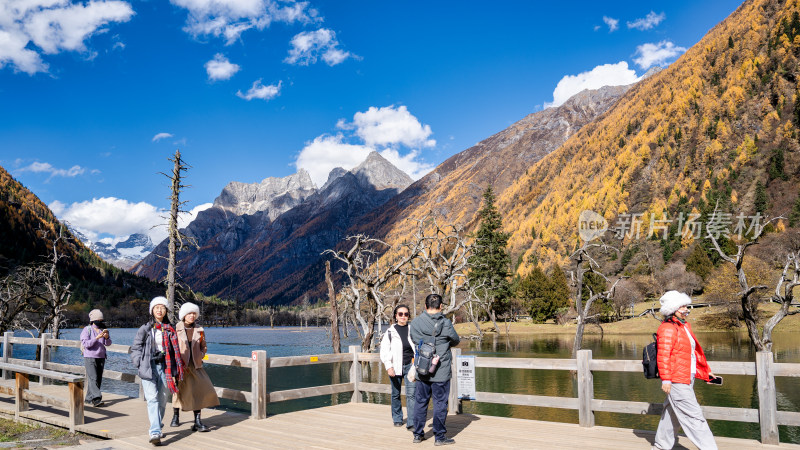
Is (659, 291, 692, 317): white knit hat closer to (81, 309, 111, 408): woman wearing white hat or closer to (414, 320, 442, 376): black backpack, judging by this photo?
(414, 320, 442, 376): black backpack

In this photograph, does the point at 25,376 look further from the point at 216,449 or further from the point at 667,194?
the point at 667,194

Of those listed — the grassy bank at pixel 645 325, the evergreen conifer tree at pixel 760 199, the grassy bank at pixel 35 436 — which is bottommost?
the grassy bank at pixel 645 325

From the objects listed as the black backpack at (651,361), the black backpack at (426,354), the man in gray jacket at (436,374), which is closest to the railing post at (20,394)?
the man in gray jacket at (436,374)

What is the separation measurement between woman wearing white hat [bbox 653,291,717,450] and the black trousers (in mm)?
10342

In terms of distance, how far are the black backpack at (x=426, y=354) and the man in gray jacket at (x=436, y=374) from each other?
0.01 m

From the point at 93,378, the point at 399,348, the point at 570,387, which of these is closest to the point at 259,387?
the point at 399,348

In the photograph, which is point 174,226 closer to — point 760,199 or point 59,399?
point 59,399

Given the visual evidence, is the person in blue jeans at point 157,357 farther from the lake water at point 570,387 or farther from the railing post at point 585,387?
the railing post at point 585,387

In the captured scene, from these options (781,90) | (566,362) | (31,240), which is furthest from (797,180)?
(31,240)

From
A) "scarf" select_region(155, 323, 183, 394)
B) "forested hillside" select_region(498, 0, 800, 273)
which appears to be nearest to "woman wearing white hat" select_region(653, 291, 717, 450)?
"scarf" select_region(155, 323, 183, 394)

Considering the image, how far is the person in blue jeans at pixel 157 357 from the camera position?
778cm

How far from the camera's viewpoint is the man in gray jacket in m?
7.33

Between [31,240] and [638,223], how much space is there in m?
159

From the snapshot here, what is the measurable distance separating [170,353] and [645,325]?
69291 mm
